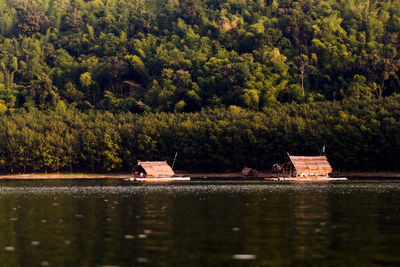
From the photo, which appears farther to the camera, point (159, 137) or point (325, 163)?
point (159, 137)

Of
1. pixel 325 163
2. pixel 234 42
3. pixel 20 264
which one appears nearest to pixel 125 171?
pixel 325 163

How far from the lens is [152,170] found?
96250 millimetres

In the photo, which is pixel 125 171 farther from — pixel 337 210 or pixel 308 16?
pixel 337 210

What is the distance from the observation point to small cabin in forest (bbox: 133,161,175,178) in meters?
95.9

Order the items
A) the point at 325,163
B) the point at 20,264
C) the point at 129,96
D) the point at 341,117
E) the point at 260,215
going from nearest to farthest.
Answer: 1. the point at 20,264
2. the point at 260,215
3. the point at 325,163
4. the point at 341,117
5. the point at 129,96

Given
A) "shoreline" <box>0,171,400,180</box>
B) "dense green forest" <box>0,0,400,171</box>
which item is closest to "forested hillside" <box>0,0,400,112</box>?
"dense green forest" <box>0,0,400,171</box>

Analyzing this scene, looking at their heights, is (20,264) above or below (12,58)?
below

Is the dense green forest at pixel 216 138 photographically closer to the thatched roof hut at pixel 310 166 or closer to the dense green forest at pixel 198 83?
the dense green forest at pixel 198 83

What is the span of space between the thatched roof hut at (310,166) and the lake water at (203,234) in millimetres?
48696

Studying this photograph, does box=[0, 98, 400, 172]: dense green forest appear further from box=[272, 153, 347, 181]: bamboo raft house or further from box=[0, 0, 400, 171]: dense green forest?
box=[272, 153, 347, 181]: bamboo raft house

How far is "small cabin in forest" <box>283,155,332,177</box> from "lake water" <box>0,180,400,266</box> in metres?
48.7

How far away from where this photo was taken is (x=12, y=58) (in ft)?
568

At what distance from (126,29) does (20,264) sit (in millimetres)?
163305

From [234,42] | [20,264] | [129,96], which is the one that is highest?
[234,42]
